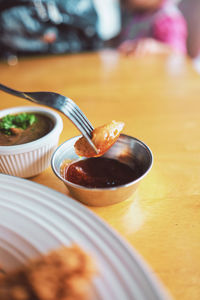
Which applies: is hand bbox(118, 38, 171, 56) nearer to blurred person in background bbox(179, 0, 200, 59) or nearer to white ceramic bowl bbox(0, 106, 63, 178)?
blurred person in background bbox(179, 0, 200, 59)

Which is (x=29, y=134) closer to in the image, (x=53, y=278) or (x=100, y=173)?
(x=100, y=173)

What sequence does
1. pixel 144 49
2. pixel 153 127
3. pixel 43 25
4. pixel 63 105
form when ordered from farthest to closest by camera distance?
pixel 43 25 → pixel 144 49 → pixel 153 127 → pixel 63 105

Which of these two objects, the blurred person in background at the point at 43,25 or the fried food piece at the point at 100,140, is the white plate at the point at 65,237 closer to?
the fried food piece at the point at 100,140

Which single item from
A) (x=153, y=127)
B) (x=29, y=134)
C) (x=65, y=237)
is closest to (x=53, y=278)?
(x=65, y=237)

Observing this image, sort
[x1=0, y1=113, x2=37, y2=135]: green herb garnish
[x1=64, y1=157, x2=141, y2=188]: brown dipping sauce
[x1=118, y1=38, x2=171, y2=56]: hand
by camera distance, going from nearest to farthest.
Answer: [x1=64, y1=157, x2=141, y2=188]: brown dipping sauce
[x1=0, y1=113, x2=37, y2=135]: green herb garnish
[x1=118, y1=38, x2=171, y2=56]: hand

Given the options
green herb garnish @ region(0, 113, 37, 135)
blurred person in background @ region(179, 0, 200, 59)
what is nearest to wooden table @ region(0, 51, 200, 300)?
green herb garnish @ region(0, 113, 37, 135)

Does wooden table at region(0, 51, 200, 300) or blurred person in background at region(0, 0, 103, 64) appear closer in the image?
wooden table at region(0, 51, 200, 300)

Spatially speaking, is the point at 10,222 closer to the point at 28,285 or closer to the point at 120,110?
the point at 28,285
